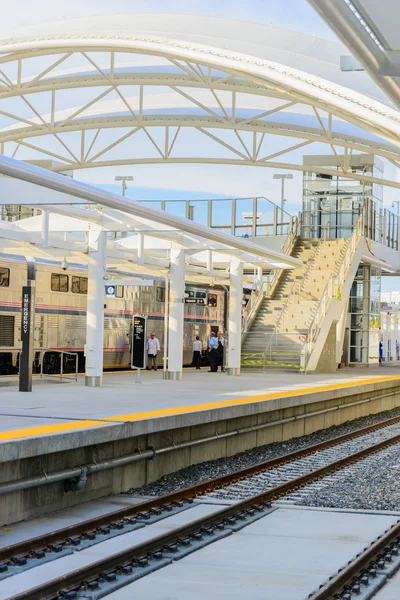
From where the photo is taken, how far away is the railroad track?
24.7 feet

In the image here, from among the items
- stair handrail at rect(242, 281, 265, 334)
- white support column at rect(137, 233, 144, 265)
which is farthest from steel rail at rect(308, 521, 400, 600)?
stair handrail at rect(242, 281, 265, 334)

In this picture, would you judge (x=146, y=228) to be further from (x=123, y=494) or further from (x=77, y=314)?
(x=123, y=494)

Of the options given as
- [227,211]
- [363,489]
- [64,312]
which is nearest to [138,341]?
[64,312]

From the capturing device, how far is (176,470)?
15.2 meters

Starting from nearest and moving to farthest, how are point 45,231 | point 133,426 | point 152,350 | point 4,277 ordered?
1. point 133,426
2. point 45,231
3. point 4,277
4. point 152,350

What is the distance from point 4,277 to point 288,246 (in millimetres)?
18365

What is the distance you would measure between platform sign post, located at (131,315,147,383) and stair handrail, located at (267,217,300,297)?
51.1 ft

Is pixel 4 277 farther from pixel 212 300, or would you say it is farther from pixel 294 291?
pixel 294 291

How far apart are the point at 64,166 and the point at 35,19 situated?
8.73 m

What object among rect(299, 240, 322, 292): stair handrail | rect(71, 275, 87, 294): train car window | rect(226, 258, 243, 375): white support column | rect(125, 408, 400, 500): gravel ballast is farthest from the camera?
rect(299, 240, 322, 292): stair handrail

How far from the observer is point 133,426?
1313cm

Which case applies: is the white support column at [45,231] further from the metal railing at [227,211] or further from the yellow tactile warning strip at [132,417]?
the metal railing at [227,211]

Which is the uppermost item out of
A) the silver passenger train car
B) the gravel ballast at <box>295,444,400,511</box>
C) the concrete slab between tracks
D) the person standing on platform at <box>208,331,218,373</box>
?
the silver passenger train car

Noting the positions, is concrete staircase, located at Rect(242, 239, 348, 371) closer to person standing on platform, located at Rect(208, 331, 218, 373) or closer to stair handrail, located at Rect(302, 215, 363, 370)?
stair handrail, located at Rect(302, 215, 363, 370)
